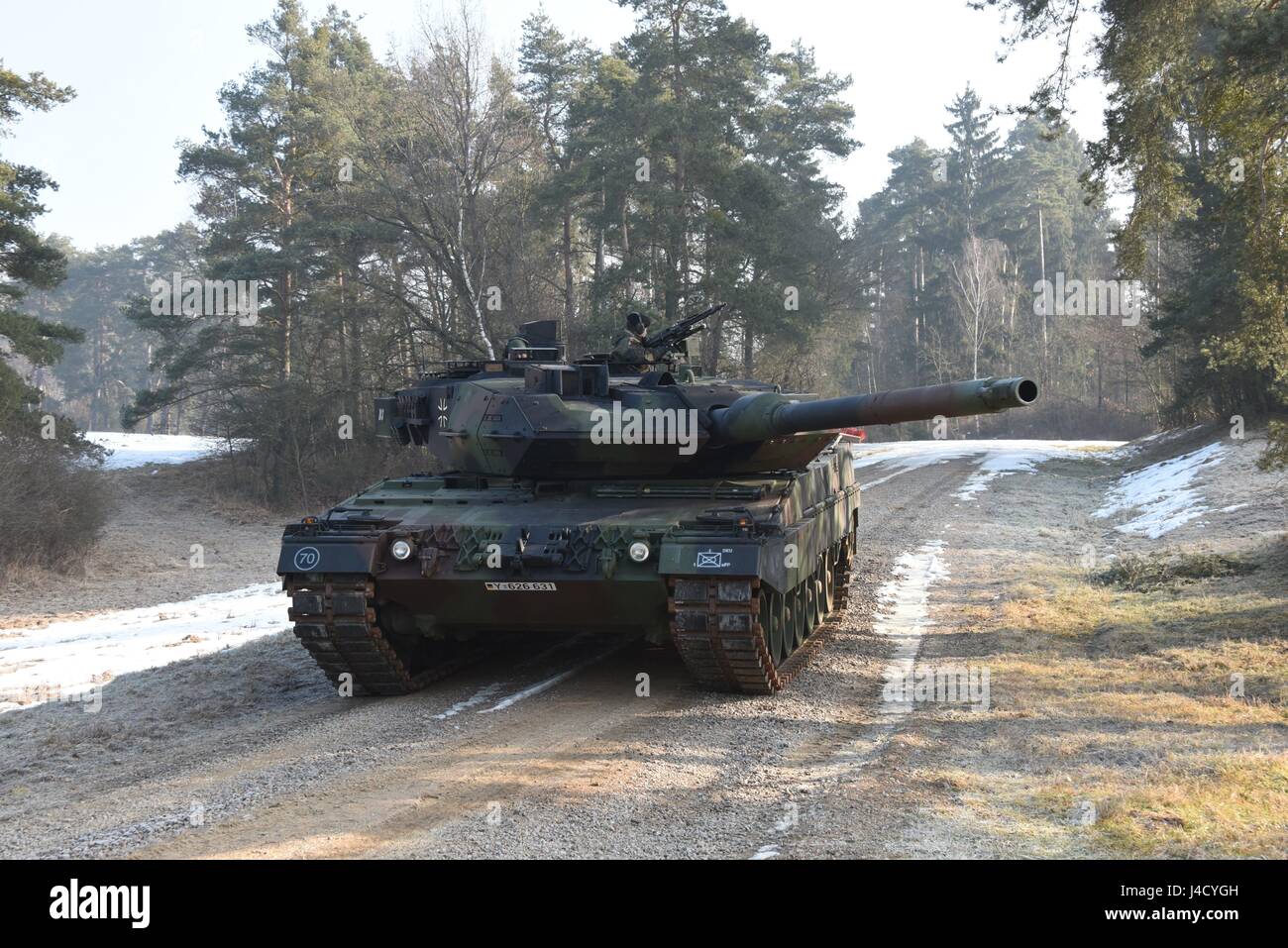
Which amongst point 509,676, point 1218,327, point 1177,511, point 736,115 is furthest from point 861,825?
point 736,115

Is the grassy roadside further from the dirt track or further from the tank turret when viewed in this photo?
the tank turret

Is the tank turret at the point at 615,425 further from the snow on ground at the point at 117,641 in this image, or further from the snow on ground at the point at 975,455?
the snow on ground at the point at 975,455

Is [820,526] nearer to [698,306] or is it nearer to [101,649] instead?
[101,649]

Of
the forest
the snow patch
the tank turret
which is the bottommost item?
Result: the snow patch

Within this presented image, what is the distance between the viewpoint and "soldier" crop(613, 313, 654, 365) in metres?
12.5

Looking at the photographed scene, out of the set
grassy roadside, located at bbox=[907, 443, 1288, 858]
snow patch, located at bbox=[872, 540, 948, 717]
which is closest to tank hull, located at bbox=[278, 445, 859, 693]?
snow patch, located at bbox=[872, 540, 948, 717]

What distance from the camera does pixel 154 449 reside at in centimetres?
4038

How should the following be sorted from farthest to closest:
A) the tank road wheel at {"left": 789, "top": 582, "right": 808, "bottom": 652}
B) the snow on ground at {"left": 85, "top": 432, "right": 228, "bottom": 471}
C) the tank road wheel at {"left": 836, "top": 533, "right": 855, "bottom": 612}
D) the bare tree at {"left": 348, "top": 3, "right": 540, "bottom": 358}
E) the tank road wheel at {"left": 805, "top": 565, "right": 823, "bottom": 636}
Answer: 1. the snow on ground at {"left": 85, "top": 432, "right": 228, "bottom": 471}
2. the bare tree at {"left": 348, "top": 3, "right": 540, "bottom": 358}
3. the tank road wheel at {"left": 836, "top": 533, "right": 855, "bottom": 612}
4. the tank road wheel at {"left": 805, "top": 565, "right": 823, "bottom": 636}
5. the tank road wheel at {"left": 789, "top": 582, "right": 808, "bottom": 652}

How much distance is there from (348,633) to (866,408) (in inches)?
180

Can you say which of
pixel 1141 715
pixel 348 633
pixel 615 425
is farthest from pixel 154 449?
pixel 1141 715

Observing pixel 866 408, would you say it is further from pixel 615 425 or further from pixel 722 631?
pixel 615 425

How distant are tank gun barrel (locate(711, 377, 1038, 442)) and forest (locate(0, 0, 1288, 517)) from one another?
4422 millimetres

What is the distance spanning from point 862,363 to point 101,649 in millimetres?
53433

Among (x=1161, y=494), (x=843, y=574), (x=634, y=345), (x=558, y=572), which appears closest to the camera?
(x=558, y=572)
